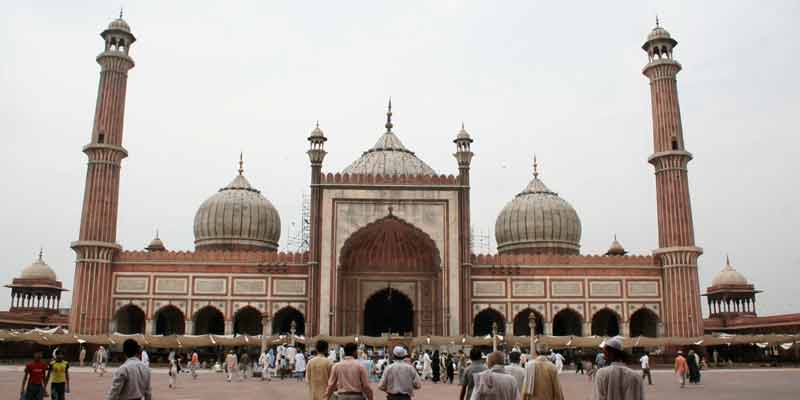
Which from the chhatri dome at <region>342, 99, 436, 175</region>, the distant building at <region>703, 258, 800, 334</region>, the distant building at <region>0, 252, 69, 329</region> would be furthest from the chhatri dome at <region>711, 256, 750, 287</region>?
the distant building at <region>0, 252, 69, 329</region>

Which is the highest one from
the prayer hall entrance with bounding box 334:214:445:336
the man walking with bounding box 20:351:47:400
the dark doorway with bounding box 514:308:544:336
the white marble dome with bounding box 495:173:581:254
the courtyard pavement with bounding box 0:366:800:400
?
the white marble dome with bounding box 495:173:581:254

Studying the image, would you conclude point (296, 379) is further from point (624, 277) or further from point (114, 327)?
point (624, 277)

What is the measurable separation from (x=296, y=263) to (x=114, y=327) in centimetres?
833

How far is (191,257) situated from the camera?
116 feet

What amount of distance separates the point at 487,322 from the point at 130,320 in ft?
55.7

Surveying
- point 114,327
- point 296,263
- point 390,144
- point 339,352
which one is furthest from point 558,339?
point 114,327

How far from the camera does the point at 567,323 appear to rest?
39156mm

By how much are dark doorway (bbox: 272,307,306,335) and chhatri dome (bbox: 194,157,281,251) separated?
610 cm

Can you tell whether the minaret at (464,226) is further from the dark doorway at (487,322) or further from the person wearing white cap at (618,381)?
the person wearing white cap at (618,381)

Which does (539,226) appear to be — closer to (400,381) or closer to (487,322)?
(487,322)

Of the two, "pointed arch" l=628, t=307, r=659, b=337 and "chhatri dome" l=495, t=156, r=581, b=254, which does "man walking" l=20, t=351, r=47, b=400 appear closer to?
"pointed arch" l=628, t=307, r=659, b=337

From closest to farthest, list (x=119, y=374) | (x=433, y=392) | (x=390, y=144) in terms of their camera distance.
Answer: (x=119, y=374) → (x=433, y=392) → (x=390, y=144)

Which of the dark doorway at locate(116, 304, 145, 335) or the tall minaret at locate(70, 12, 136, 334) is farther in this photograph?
the dark doorway at locate(116, 304, 145, 335)

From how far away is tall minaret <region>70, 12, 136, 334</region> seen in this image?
3391cm
